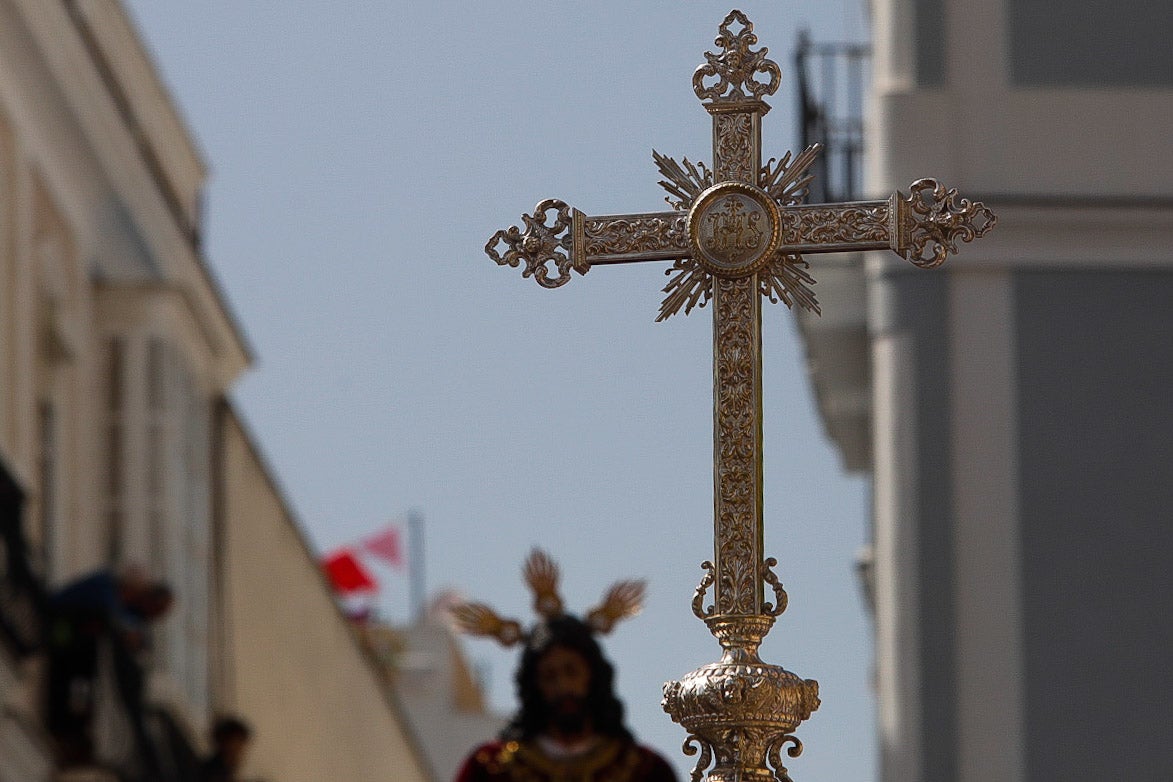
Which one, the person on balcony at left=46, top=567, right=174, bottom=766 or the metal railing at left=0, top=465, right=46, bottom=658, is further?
the person on balcony at left=46, top=567, right=174, bottom=766

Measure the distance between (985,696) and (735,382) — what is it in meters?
6.22

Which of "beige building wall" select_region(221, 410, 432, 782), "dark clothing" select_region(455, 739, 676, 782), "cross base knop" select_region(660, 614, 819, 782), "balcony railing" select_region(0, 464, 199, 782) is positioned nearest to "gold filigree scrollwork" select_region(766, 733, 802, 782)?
"cross base knop" select_region(660, 614, 819, 782)

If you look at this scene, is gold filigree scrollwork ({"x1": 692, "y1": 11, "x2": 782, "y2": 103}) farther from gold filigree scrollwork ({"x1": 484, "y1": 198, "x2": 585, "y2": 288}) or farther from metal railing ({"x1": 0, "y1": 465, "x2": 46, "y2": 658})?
metal railing ({"x1": 0, "y1": 465, "x2": 46, "y2": 658})

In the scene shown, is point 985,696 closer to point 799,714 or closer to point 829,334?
point 829,334

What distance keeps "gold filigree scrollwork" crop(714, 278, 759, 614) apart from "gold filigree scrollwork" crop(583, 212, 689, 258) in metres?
0.17

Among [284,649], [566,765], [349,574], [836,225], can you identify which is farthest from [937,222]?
[349,574]

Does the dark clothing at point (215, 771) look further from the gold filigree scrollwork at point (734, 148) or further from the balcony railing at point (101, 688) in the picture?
the gold filigree scrollwork at point (734, 148)

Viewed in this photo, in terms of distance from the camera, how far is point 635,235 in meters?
9.15

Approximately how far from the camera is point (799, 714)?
866cm

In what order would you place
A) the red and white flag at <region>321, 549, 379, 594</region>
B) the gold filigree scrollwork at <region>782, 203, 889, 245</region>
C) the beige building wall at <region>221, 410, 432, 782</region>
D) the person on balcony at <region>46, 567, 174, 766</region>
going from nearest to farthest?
the gold filigree scrollwork at <region>782, 203, 889, 245</region> < the person on balcony at <region>46, 567, 174, 766</region> < the beige building wall at <region>221, 410, 432, 782</region> < the red and white flag at <region>321, 549, 379, 594</region>

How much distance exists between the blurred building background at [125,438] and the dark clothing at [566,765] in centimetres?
523

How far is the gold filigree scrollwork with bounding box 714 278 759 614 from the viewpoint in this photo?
8766 mm

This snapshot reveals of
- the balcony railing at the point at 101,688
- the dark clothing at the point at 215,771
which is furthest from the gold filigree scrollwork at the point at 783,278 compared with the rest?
the dark clothing at the point at 215,771

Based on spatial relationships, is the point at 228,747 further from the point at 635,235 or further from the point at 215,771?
the point at 635,235
